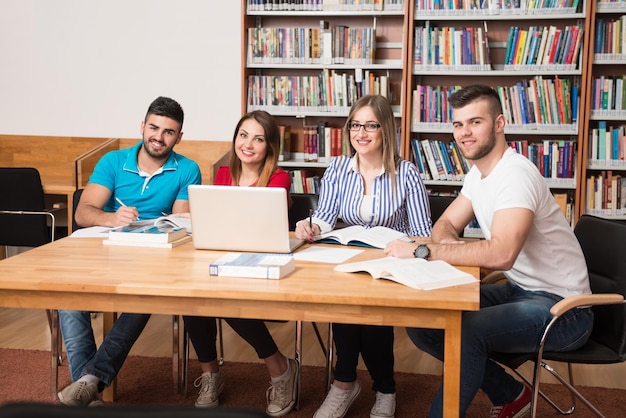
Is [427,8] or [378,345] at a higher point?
[427,8]

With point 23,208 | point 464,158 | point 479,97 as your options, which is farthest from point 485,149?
point 23,208

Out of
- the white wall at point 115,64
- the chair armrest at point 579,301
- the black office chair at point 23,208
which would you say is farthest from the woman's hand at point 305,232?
the white wall at point 115,64

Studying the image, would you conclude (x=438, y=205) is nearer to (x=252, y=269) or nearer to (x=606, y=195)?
(x=252, y=269)

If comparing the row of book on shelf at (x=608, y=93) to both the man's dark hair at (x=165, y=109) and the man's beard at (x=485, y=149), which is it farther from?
the man's dark hair at (x=165, y=109)

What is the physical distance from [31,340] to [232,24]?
234 cm

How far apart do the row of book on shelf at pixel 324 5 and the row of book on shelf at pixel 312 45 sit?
0.11 m

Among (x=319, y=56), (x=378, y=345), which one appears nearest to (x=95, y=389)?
(x=378, y=345)

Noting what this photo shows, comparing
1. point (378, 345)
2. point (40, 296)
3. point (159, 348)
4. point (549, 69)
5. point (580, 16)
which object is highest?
point (580, 16)

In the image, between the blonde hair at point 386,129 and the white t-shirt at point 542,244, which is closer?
the white t-shirt at point 542,244

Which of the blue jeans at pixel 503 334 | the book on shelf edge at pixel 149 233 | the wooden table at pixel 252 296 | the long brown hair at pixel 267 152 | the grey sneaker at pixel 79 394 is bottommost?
the grey sneaker at pixel 79 394

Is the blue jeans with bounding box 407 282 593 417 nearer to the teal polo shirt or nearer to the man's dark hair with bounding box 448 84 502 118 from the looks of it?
the man's dark hair with bounding box 448 84 502 118

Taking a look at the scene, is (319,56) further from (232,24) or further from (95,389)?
(95,389)

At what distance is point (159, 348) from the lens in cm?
347

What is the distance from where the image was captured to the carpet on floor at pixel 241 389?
108 inches
